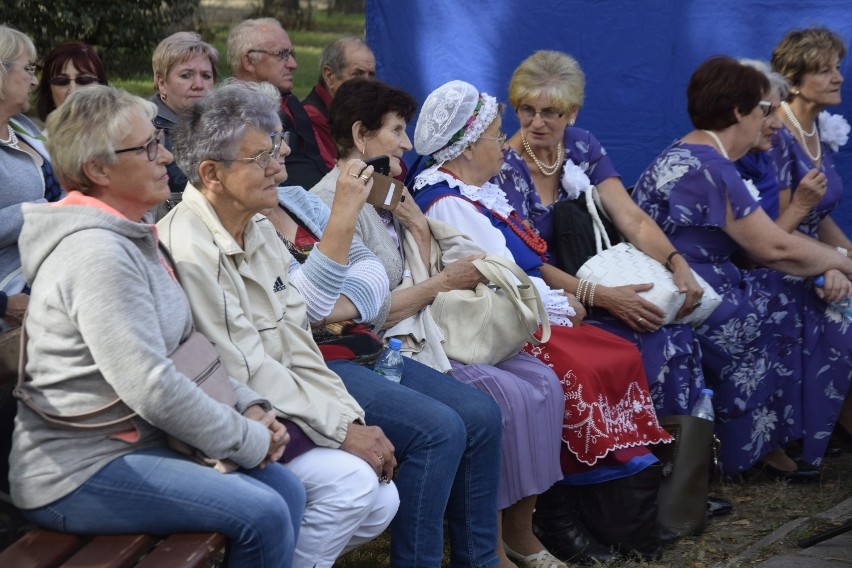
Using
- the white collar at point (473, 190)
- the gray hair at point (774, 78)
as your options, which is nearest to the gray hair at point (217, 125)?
the white collar at point (473, 190)

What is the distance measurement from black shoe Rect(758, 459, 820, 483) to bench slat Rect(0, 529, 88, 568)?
3320 mm

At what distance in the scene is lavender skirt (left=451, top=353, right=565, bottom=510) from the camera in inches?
149

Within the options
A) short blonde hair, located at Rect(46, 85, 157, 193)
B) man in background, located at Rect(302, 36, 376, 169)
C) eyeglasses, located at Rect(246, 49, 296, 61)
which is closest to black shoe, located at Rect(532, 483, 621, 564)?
short blonde hair, located at Rect(46, 85, 157, 193)

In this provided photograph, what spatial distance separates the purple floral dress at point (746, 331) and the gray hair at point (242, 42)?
6.45 feet

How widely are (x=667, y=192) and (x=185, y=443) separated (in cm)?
270

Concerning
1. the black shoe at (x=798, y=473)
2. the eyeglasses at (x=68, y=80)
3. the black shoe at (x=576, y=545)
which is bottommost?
the black shoe at (x=798, y=473)

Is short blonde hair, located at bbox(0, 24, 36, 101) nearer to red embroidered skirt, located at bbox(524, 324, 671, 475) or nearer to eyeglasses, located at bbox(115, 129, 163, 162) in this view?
eyeglasses, located at bbox(115, 129, 163, 162)

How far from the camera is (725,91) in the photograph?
4777mm

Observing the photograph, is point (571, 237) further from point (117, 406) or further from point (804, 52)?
point (117, 406)

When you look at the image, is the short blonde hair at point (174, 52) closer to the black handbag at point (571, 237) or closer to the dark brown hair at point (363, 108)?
the dark brown hair at point (363, 108)

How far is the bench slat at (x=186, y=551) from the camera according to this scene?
247cm

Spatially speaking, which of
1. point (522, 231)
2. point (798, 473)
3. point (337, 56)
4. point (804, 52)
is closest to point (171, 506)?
point (522, 231)

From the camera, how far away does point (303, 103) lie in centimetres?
550

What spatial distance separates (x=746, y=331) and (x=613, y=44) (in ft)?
6.14
